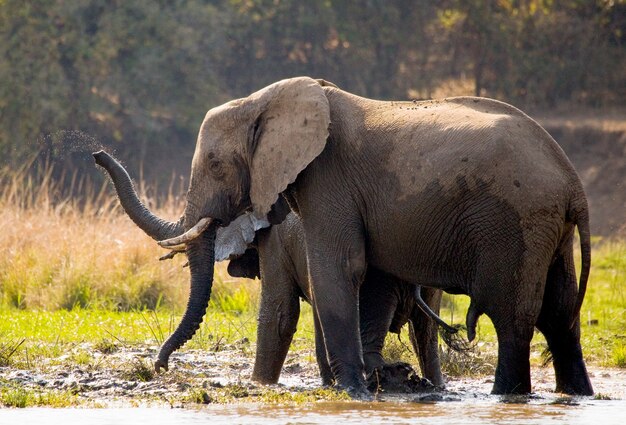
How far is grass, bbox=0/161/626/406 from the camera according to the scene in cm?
1040

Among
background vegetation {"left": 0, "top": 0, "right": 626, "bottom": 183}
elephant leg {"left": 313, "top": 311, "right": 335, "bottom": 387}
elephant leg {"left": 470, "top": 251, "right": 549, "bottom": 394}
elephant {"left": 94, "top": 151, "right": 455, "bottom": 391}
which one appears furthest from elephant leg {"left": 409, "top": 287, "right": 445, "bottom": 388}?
background vegetation {"left": 0, "top": 0, "right": 626, "bottom": 183}

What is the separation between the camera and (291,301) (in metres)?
9.00

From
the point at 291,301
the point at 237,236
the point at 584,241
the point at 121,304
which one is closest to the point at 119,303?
the point at 121,304

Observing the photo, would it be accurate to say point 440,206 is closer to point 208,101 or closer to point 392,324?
point 392,324

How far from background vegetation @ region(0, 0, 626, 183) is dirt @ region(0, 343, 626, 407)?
65.1 ft

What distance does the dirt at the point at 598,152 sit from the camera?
29.0m

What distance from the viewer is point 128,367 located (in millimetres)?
9039

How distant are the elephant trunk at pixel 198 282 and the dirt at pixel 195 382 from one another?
343mm

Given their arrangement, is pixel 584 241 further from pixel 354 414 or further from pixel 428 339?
pixel 428 339

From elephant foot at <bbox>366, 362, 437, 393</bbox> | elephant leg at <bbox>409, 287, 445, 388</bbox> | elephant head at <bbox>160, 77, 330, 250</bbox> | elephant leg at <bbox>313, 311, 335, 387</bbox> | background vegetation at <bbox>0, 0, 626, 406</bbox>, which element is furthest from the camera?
background vegetation at <bbox>0, 0, 626, 406</bbox>

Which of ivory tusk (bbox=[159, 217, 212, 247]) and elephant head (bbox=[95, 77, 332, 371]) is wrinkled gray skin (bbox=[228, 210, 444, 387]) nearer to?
elephant head (bbox=[95, 77, 332, 371])

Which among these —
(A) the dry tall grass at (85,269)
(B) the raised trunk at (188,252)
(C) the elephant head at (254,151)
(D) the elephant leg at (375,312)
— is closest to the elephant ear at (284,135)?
(C) the elephant head at (254,151)

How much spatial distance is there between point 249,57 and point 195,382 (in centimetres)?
2719

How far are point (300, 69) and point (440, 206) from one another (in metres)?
27.9
